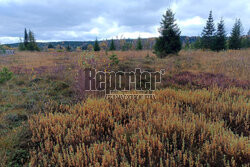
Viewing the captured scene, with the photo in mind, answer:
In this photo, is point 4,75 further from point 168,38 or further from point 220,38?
point 220,38

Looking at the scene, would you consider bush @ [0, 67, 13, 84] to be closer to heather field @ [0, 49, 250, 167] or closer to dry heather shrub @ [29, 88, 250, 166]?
heather field @ [0, 49, 250, 167]

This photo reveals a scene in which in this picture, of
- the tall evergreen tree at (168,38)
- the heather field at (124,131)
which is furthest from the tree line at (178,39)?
the heather field at (124,131)

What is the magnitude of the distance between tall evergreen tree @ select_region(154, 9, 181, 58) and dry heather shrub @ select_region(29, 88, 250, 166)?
11.0m

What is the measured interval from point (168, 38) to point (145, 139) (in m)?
13.7

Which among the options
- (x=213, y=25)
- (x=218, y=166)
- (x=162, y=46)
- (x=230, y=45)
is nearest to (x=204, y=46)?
(x=213, y=25)

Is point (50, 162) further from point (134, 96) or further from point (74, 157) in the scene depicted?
point (134, 96)

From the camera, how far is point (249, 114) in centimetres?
327

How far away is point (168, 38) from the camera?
14609mm


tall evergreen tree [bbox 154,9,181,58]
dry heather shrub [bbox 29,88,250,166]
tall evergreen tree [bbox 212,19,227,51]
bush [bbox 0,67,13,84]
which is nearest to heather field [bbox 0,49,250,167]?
dry heather shrub [bbox 29,88,250,166]

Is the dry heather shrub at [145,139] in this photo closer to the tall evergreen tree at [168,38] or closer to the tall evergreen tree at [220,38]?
the tall evergreen tree at [168,38]

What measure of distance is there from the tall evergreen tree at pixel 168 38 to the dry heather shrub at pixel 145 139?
1096 centimetres

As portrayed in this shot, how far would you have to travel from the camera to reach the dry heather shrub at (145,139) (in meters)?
2.21

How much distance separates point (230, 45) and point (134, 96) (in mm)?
32854

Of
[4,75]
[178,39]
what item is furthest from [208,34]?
[4,75]
